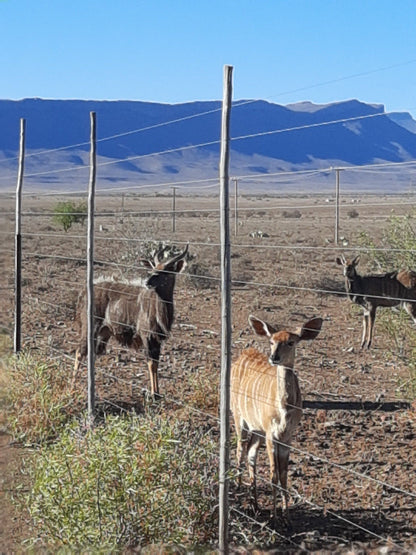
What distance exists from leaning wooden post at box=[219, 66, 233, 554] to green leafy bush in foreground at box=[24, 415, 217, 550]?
0.97 ft

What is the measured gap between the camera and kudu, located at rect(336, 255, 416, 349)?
43.6ft

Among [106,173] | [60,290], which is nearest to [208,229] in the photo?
[60,290]

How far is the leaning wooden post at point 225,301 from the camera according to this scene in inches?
221

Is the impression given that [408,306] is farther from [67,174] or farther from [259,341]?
[67,174]

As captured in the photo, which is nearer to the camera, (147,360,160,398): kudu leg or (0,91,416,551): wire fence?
(0,91,416,551): wire fence

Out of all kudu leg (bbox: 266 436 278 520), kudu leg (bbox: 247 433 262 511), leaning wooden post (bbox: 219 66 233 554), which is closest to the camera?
leaning wooden post (bbox: 219 66 233 554)

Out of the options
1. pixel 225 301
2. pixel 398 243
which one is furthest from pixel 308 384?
pixel 225 301

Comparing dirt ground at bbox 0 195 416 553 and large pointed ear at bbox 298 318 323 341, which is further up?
large pointed ear at bbox 298 318 323 341

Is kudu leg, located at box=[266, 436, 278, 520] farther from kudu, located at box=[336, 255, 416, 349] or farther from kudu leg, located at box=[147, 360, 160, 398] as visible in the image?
kudu, located at box=[336, 255, 416, 349]

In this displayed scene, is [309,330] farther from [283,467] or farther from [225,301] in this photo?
[225,301]

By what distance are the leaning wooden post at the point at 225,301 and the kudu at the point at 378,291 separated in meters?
7.12

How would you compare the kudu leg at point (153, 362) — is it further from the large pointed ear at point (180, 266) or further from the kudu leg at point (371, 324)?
the kudu leg at point (371, 324)

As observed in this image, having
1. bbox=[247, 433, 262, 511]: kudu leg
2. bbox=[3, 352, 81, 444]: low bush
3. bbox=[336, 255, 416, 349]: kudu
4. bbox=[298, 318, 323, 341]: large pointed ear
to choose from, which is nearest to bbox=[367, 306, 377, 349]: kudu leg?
bbox=[336, 255, 416, 349]: kudu

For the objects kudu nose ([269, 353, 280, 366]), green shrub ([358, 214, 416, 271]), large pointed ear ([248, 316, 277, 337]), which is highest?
green shrub ([358, 214, 416, 271])
